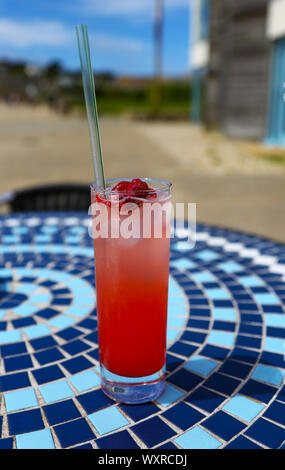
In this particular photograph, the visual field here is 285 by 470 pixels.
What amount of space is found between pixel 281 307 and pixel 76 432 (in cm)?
68

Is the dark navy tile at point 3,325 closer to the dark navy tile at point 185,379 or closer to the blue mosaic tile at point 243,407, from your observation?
the dark navy tile at point 185,379

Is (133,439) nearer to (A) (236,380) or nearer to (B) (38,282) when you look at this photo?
(A) (236,380)

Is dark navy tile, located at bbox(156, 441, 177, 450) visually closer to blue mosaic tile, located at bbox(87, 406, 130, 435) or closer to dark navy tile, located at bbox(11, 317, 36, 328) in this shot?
blue mosaic tile, located at bbox(87, 406, 130, 435)

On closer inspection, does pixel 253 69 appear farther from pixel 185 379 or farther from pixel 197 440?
pixel 197 440

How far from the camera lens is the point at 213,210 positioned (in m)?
5.25

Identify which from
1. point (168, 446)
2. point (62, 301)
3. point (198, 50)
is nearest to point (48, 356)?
point (62, 301)

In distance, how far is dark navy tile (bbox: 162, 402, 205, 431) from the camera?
779 mm

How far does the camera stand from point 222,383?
90 cm

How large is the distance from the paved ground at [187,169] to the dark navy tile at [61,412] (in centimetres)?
367

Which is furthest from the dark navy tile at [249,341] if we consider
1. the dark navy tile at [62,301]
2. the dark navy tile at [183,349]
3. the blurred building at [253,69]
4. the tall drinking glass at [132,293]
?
the blurred building at [253,69]

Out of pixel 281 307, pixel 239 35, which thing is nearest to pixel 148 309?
pixel 281 307

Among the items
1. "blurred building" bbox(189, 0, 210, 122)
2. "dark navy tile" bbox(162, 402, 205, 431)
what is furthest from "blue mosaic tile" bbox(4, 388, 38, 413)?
"blurred building" bbox(189, 0, 210, 122)

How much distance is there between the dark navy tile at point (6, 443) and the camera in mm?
727

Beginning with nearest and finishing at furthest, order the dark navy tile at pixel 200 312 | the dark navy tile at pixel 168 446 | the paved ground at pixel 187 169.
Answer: the dark navy tile at pixel 168 446 < the dark navy tile at pixel 200 312 < the paved ground at pixel 187 169
